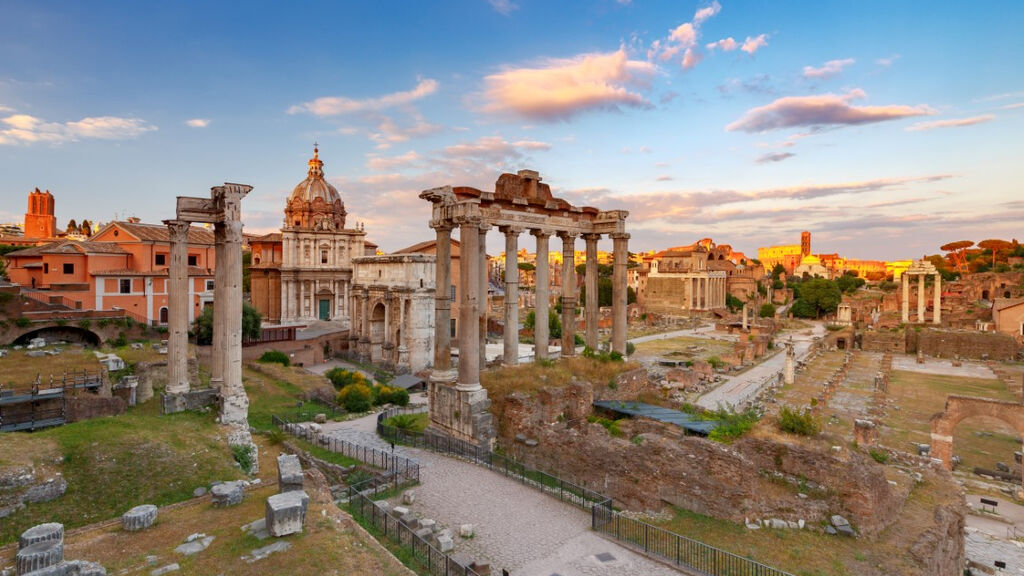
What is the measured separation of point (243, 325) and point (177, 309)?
20969 millimetres

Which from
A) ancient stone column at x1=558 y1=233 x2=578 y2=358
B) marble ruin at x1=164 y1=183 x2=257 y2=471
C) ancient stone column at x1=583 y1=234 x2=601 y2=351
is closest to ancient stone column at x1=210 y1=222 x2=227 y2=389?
marble ruin at x1=164 y1=183 x2=257 y2=471

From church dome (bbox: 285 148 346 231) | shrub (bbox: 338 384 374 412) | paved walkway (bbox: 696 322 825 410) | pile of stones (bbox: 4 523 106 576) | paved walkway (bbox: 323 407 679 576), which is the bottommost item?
paved walkway (bbox: 696 322 825 410)

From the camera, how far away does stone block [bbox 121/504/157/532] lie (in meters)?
9.55

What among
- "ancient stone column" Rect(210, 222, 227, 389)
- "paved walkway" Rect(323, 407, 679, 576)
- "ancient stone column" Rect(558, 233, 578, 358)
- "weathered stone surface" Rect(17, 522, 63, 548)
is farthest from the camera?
"ancient stone column" Rect(558, 233, 578, 358)

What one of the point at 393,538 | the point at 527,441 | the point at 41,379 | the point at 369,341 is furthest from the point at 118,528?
the point at 369,341

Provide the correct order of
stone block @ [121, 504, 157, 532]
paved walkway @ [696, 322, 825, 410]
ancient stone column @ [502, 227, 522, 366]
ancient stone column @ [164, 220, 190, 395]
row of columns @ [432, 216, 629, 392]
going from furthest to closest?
paved walkway @ [696, 322, 825, 410] → ancient stone column @ [502, 227, 522, 366] → ancient stone column @ [164, 220, 190, 395] → row of columns @ [432, 216, 629, 392] → stone block @ [121, 504, 157, 532]

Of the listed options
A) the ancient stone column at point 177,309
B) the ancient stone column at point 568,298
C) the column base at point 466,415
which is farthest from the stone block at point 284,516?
the ancient stone column at point 568,298

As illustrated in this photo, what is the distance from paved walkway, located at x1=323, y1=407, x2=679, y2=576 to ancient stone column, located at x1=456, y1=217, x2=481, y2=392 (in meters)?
2.70

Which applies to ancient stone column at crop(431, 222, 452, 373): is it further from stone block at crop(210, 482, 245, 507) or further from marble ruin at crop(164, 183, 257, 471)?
stone block at crop(210, 482, 245, 507)

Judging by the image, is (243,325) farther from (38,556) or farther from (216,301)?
(38,556)

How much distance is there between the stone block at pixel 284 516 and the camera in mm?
8750

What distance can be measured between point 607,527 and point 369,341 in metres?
34.3

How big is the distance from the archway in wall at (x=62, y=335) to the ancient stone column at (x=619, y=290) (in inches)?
1232

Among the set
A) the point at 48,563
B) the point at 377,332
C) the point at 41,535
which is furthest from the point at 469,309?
the point at 377,332
